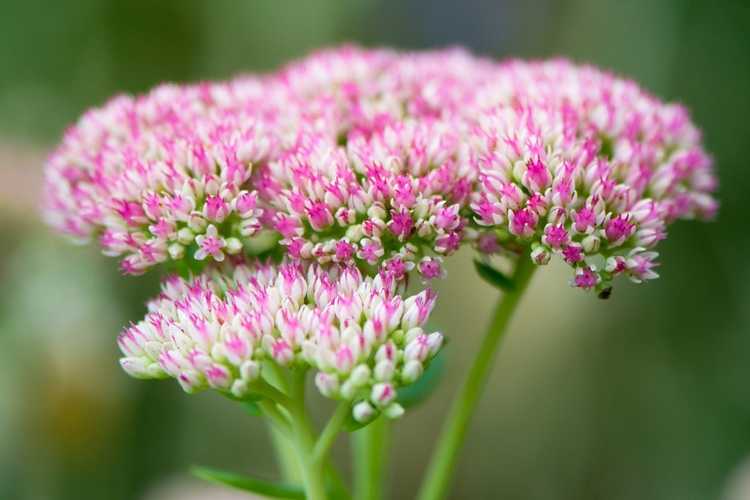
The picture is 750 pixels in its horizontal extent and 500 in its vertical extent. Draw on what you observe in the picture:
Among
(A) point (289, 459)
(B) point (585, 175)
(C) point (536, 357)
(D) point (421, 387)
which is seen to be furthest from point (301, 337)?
(C) point (536, 357)

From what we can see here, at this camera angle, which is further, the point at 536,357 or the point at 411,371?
the point at 536,357

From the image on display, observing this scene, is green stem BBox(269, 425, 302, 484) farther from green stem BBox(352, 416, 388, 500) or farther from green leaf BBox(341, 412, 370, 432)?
green leaf BBox(341, 412, 370, 432)

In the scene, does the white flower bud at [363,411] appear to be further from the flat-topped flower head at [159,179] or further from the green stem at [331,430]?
the flat-topped flower head at [159,179]

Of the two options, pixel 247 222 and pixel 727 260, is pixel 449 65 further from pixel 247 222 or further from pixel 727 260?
pixel 727 260

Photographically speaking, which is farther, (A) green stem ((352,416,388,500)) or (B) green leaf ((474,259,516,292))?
(A) green stem ((352,416,388,500))

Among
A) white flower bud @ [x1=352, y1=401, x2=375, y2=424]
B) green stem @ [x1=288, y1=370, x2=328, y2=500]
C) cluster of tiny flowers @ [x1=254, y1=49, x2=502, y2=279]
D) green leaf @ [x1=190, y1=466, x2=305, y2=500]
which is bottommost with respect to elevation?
green leaf @ [x1=190, y1=466, x2=305, y2=500]

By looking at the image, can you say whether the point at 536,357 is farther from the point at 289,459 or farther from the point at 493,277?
the point at 493,277

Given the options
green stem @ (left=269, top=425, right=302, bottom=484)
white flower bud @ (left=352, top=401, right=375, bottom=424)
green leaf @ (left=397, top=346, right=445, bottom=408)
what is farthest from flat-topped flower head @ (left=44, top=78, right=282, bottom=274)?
green leaf @ (left=397, top=346, right=445, bottom=408)
